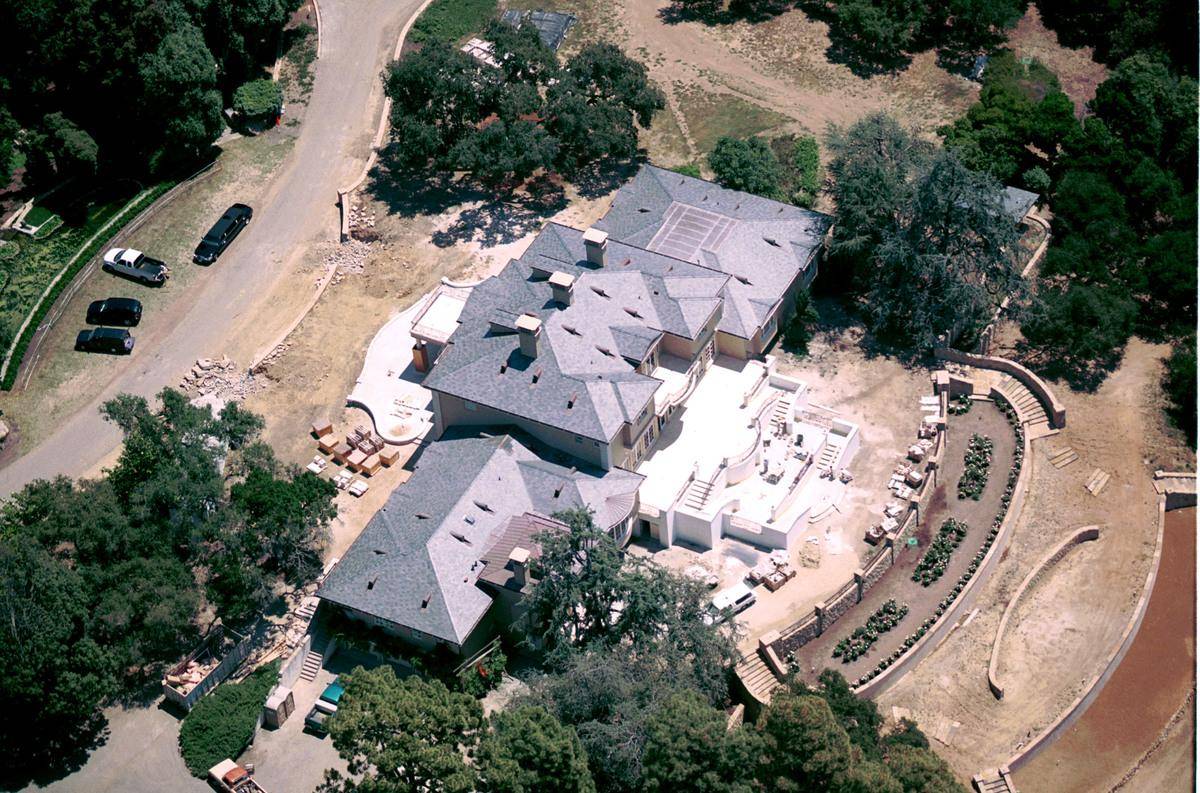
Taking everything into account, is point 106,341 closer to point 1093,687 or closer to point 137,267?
point 137,267

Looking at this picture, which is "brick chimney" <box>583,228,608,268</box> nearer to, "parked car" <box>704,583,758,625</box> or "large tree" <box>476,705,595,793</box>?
"parked car" <box>704,583,758,625</box>

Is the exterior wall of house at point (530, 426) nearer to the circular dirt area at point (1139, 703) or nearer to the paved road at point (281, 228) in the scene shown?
the paved road at point (281, 228)

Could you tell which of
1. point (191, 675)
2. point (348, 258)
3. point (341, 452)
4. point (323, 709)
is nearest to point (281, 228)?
point (348, 258)

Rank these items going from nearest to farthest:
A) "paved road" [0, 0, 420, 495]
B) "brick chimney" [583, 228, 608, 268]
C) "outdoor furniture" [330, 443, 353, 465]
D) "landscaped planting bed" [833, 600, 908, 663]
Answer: "landscaped planting bed" [833, 600, 908, 663]
"outdoor furniture" [330, 443, 353, 465]
"brick chimney" [583, 228, 608, 268]
"paved road" [0, 0, 420, 495]

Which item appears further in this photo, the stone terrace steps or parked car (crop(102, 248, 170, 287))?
parked car (crop(102, 248, 170, 287))

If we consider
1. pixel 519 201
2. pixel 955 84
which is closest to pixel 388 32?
pixel 519 201

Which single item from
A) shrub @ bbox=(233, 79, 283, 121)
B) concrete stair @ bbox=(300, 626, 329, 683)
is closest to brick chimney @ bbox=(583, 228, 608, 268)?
concrete stair @ bbox=(300, 626, 329, 683)
